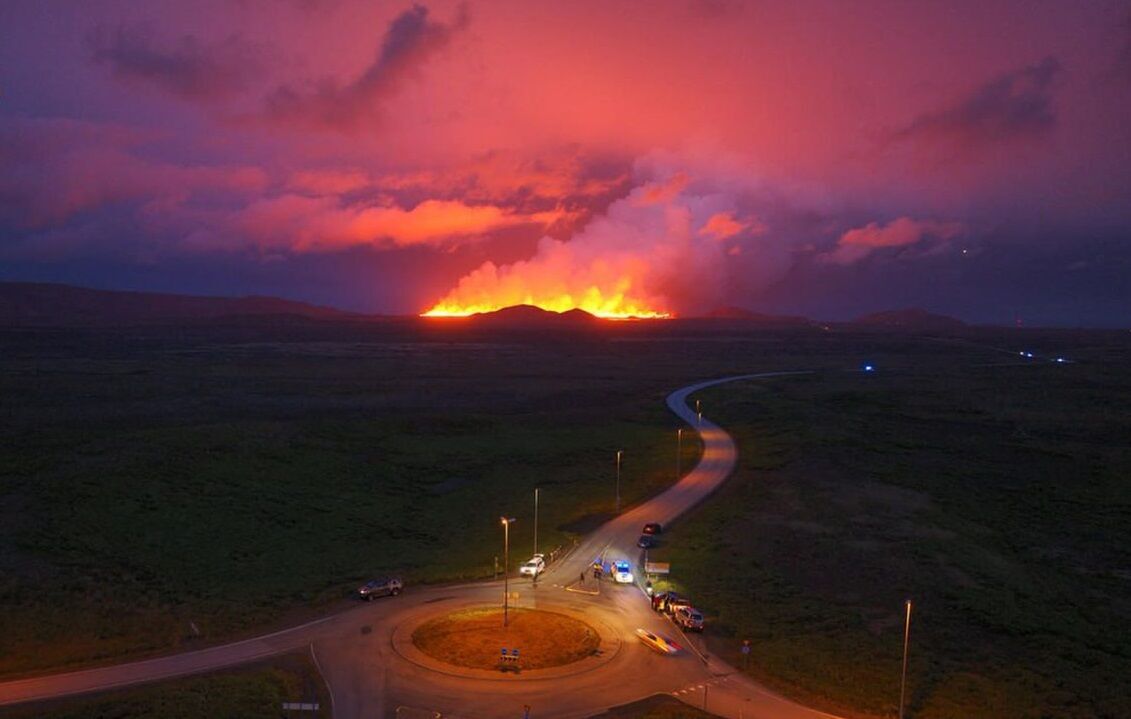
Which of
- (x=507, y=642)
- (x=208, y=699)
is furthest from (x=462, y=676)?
(x=208, y=699)

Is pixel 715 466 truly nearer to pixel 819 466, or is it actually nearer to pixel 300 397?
pixel 819 466

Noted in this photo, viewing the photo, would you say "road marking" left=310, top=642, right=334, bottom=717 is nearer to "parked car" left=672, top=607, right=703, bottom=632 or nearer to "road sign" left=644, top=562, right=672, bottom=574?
"parked car" left=672, top=607, right=703, bottom=632

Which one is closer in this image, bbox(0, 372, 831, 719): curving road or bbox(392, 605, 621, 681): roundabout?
bbox(0, 372, 831, 719): curving road

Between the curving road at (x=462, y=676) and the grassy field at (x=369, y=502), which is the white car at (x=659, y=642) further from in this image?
the grassy field at (x=369, y=502)

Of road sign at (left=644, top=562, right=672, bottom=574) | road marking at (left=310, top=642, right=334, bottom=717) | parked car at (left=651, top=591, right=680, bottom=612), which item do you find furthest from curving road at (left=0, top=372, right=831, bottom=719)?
road sign at (left=644, top=562, right=672, bottom=574)

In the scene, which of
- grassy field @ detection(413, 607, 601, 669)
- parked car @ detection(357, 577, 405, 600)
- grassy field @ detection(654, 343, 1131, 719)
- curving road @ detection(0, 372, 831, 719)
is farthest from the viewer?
parked car @ detection(357, 577, 405, 600)

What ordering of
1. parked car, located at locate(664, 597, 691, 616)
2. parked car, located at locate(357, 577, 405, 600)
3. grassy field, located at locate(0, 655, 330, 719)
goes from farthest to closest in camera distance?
1. parked car, located at locate(357, 577, 405, 600)
2. parked car, located at locate(664, 597, 691, 616)
3. grassy field, located at locate(0, 655, 330, 719)
